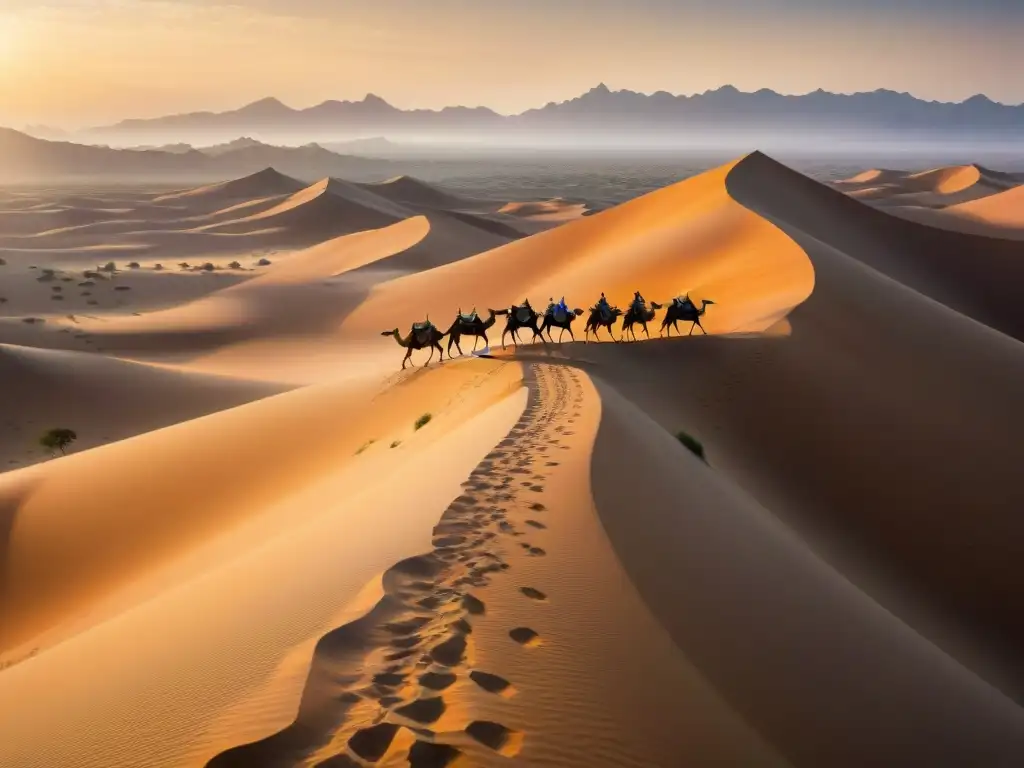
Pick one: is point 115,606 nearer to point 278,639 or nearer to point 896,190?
point 278,639

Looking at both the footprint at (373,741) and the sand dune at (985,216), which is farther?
the sand dune at (985,216)

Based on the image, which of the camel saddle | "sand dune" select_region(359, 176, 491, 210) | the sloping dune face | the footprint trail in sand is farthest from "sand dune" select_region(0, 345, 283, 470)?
"sand dune" select_region(359, 176, 491, 210)

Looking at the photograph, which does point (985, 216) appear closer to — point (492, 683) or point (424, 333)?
point (424, 333)

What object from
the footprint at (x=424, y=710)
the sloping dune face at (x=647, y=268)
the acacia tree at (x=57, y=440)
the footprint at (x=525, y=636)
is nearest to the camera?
the footprint at (x=424, y=710)

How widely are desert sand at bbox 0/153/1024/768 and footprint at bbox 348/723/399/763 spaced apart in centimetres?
1

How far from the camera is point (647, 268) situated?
28.9 metres

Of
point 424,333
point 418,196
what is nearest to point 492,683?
point 424,333

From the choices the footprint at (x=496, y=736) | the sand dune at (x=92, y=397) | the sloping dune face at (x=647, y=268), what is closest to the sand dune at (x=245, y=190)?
the sloping dune face at (x=647, y=268)

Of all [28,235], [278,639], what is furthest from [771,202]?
[28,235]

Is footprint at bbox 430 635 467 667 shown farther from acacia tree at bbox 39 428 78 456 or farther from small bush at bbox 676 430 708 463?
acacia tree at bbox 39 428 78 456

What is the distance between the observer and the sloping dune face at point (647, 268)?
21312 millimetres

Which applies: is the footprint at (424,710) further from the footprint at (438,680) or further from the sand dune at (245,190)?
the sand dune at (245,190)

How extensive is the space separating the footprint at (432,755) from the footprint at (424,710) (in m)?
0.19

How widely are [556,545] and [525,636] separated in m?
1.32
